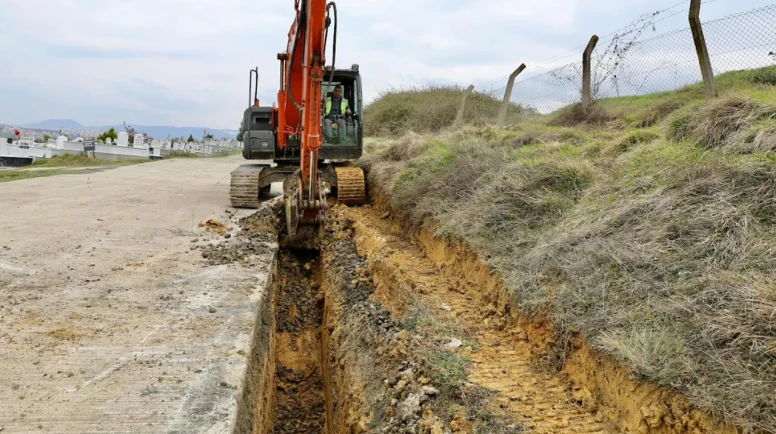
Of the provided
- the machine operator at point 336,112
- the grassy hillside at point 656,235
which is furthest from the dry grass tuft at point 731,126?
the machine operator at point 336,112

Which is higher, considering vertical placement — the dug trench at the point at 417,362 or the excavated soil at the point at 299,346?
the dug trench at the point at 417,362

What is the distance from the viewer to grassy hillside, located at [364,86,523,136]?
19156 mm

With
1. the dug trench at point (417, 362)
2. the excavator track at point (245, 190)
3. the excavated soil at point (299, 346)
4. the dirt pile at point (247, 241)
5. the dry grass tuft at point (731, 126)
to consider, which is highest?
the dry grass tuft at point (731, 126)

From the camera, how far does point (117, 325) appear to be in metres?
4.56

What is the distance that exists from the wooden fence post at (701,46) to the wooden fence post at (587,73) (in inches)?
109

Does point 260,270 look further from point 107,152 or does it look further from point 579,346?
point 107,152

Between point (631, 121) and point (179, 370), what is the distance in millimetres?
8045

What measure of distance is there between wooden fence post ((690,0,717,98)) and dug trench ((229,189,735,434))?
4.08 m

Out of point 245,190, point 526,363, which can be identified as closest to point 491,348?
point 526,363

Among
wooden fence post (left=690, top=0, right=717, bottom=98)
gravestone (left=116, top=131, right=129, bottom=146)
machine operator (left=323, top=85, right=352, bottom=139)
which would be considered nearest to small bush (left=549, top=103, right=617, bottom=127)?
wooden fence post (left=690, top=0, right=717, bottom=98)

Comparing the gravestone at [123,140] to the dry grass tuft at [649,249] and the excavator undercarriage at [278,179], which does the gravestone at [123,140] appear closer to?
A: the excavator undercarriage at [278,179]

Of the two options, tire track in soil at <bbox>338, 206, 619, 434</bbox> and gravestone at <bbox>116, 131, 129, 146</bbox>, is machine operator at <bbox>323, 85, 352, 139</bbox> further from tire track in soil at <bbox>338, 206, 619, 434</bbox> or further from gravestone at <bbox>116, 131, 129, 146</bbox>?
gravestone at <bbox>116, 131, 129, 146</bbox>

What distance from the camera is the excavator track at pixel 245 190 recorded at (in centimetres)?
1039

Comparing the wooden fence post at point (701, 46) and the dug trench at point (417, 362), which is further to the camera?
the wooden fence post at point (701, 46)
